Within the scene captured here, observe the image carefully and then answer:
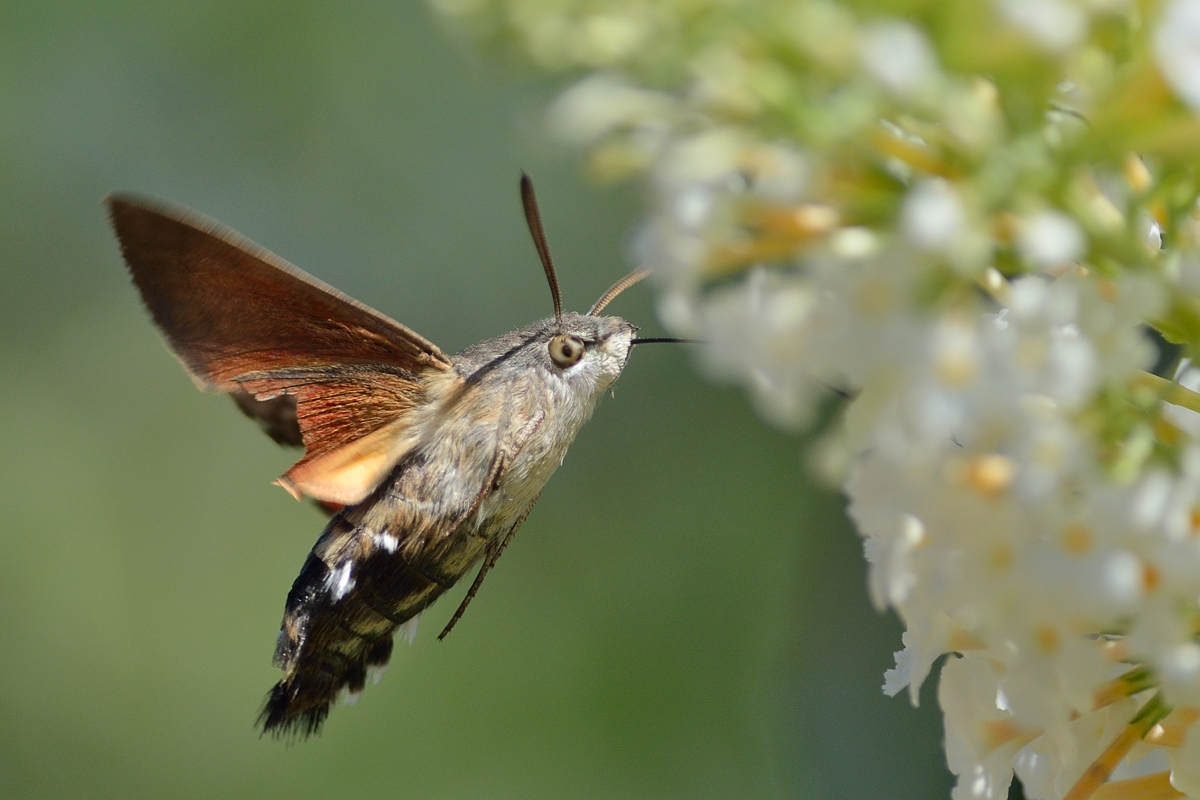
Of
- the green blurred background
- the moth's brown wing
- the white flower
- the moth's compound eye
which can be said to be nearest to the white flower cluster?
the white flower

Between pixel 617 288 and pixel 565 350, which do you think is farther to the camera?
pixel 617 288

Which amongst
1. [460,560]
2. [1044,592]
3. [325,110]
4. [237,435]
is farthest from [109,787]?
[1044,592]

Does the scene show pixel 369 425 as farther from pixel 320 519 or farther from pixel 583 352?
pixel 320 519

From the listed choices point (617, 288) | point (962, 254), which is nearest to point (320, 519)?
point (617, 288)

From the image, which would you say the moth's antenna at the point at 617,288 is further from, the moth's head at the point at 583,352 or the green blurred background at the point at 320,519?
the green blurred background at the point at 320,519

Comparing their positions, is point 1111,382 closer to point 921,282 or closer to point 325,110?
point 921,282

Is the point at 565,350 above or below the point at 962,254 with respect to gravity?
below

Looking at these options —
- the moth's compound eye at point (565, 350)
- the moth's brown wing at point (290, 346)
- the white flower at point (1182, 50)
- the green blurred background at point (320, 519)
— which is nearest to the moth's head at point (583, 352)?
the moth's compound eye at point (565, 350)
